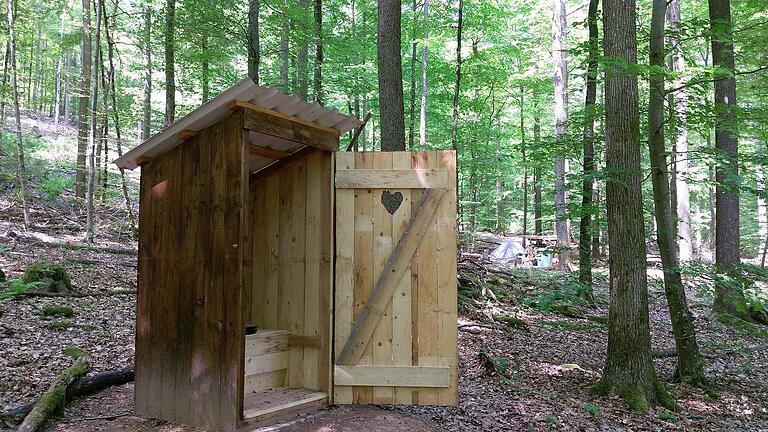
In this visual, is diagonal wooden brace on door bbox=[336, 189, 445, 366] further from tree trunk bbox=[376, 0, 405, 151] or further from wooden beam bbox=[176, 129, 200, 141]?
tree trunk bbox=[376, 0, 405, 151]

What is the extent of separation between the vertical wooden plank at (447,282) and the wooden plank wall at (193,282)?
5.61 ft

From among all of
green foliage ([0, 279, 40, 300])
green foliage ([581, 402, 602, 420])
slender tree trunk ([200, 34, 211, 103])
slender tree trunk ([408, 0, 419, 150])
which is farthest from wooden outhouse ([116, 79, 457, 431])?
slender tree trunk ([408, 0, 419, 150])

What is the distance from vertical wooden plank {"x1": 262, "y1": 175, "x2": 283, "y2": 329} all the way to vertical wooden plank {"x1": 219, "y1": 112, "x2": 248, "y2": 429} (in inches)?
46.3

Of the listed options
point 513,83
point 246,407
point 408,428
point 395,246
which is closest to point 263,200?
point 395,246

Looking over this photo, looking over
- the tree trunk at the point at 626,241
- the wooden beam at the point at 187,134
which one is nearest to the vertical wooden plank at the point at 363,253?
the wooden beam at the point at 187,134

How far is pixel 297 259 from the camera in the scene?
4613 millimetres

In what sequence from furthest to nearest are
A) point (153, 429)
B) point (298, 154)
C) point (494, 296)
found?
1. point (494, 296)
2. point (298, 154)
3. point (153, 429)

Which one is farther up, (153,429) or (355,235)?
(355,235)

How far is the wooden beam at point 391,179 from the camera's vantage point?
427cm

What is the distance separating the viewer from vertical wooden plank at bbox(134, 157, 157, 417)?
4086mm

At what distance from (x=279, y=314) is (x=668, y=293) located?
4803mm

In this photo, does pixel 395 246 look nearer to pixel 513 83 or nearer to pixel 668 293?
pixel 668 293

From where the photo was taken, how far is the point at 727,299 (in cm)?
551

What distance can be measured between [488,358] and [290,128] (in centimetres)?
385
